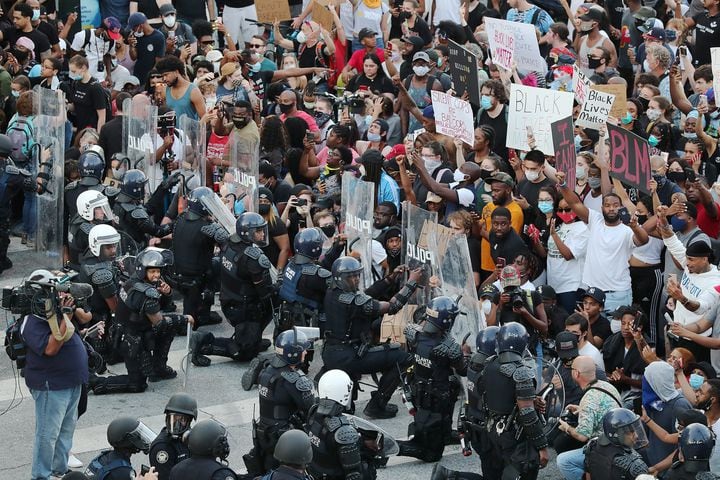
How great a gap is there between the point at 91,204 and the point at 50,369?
396cm

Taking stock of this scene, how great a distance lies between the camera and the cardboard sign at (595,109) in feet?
55.1

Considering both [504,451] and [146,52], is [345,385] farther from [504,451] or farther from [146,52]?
[146,52]

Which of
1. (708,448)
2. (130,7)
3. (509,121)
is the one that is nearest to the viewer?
(708,448)

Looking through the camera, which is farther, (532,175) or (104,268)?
(532,175)

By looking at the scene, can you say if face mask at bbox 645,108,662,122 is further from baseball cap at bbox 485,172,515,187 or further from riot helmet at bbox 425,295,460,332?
riot helmet at bbox 425,295,460,332

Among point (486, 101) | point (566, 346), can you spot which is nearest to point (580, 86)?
point (486, 101)

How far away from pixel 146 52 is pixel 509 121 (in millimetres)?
7393

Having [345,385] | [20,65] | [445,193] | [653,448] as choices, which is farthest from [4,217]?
[653,448]

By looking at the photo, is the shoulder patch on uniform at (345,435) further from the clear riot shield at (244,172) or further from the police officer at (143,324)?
the clear riot shield at (244,172)

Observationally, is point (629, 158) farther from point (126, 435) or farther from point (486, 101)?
point (126, 435)

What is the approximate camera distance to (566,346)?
13.6 meters

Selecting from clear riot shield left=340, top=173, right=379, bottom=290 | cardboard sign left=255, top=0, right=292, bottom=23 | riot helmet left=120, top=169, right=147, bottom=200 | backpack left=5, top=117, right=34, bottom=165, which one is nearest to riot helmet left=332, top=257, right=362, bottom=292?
clear riot shield left=340, top=173, right=379, bottom=290

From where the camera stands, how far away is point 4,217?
60.4 feet

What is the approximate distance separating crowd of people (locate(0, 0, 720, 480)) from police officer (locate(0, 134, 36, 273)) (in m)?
0.03
